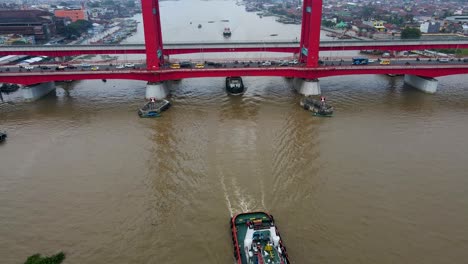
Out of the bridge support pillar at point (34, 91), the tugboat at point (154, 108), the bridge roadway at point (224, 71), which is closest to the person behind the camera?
the tugboat at point (154, 108)

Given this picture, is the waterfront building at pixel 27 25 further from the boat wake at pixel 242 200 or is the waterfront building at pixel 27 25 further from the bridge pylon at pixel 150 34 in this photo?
the boat wake at pixel 242 200

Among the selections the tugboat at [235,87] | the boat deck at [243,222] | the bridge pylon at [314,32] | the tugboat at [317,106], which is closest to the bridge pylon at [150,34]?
the tugboat at [235,87]

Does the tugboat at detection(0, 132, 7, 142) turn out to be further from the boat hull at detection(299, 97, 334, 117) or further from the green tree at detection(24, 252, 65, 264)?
the boat hull at detection(299, 97, 334, 117)

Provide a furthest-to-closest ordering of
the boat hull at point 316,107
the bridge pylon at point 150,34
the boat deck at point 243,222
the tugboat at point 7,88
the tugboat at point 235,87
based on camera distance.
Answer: the tugboat at point 7,88
the tugboat at point 235,87
the bridge pylon at point 150,34
the boat hull at point 316,107
the boat deck at point 243,222

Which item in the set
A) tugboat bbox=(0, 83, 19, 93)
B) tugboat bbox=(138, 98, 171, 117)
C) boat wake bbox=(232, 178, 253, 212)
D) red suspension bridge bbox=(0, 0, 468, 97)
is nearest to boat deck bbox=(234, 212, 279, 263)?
boat wake bbox=(232, 178, 253, 212)

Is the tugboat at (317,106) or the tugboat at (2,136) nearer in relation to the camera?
the tugboat at (2,136)

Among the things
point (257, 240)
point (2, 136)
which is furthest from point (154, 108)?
point (257, 240)

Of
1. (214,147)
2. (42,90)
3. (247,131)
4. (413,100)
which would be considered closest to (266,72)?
(247,131)
